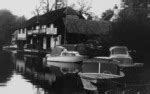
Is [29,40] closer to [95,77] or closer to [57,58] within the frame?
[57,58]

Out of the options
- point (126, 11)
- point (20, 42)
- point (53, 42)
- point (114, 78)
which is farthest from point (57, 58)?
point (20, 42)

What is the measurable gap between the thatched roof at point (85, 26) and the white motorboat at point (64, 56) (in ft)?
80.2

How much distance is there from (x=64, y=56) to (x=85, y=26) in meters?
32.7

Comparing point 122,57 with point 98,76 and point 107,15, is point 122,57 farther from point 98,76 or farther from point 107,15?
point 107,15

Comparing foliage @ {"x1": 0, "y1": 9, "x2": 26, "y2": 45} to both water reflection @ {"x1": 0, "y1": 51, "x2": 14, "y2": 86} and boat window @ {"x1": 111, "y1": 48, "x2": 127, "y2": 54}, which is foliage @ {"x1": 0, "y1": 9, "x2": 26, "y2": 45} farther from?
boat window @ {"x1": 111, "y1": 48, "x2": 127, "y2": 54}

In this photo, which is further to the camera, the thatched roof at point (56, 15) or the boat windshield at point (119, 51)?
the thatched roof at point (56, 15)

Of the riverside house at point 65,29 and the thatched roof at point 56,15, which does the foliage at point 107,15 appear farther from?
the thatched roof at point 56,15

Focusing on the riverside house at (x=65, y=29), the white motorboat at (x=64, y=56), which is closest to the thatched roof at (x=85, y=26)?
the riverside house at (x=65, y=29)

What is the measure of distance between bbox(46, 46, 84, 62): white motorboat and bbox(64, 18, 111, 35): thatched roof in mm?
24455

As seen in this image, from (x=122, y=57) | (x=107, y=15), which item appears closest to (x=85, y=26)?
(x=122, y=57)

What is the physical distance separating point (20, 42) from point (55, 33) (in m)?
42.1

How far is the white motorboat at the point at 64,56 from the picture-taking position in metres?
48.9

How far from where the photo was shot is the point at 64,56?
49.5m

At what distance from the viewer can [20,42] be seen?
121750 mm
